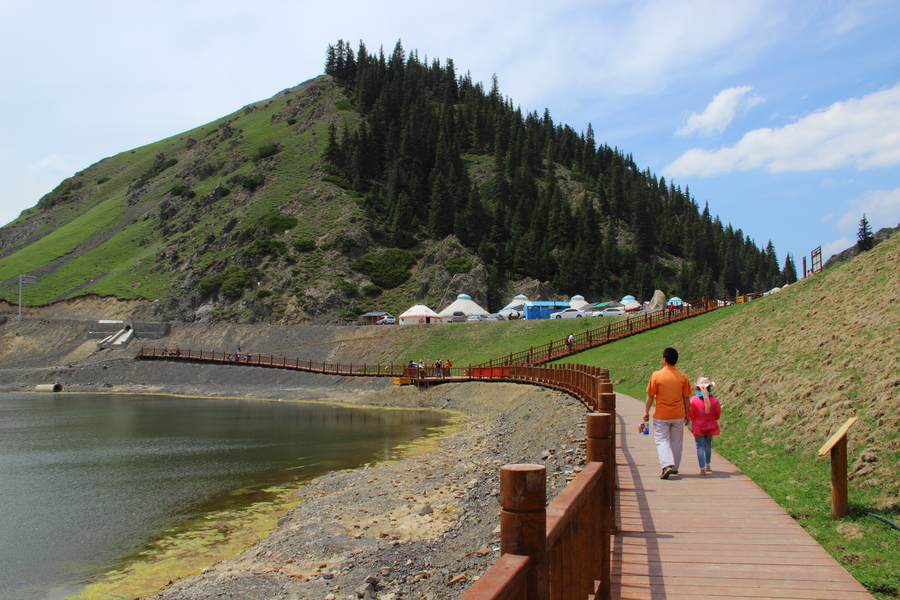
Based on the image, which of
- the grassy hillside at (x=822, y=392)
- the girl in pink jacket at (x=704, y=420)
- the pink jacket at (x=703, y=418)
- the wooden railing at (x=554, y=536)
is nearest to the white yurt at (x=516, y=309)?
the grassy hillside at (x=822, y=392)

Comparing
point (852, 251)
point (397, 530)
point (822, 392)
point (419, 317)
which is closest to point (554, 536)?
point (397, 530)

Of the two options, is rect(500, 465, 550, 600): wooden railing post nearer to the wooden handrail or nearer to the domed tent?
the wooden handrail

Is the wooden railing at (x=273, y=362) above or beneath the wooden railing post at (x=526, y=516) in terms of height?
beneath

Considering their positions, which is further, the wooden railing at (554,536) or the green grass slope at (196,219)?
the green grass slope at (196,219)

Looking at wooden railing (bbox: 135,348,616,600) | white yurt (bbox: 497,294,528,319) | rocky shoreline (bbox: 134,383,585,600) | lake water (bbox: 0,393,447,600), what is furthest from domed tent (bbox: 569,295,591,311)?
wooden railing (bbox: 135,348,616,600)

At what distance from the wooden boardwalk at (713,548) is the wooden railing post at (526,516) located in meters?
3.38

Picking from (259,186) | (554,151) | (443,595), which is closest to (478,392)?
(443,595)

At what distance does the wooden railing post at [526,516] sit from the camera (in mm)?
2426

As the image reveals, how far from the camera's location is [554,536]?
2.94 meters

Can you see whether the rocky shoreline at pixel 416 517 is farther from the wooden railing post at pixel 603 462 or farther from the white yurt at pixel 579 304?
the white yurt at pixel 579 304

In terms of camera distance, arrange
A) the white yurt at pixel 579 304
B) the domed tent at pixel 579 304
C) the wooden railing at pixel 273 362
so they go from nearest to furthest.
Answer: the wooden railing at pixel 273 362 < the domed tent at pixel 579 304 < the white yurt at pixel 579 304

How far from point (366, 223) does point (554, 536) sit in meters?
95.2

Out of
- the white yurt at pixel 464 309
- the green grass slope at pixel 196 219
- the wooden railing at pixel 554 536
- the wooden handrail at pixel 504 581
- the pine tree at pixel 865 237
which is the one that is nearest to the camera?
the wooden handrail at pixel 504 581

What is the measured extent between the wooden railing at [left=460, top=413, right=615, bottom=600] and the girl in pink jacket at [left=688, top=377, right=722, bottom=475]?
214 inches
